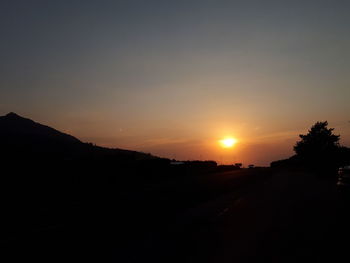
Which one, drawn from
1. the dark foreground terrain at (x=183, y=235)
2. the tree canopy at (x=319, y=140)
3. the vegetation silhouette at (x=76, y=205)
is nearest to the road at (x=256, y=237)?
the dark foreground terrain at (x=183, y=235)

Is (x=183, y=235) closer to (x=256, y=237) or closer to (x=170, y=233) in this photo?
(x=170, y=233)

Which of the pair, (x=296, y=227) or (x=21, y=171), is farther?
(x=21, y=171)

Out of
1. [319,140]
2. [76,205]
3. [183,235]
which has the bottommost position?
[183,235]

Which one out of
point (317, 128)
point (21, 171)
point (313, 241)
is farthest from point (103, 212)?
point (317, 128)

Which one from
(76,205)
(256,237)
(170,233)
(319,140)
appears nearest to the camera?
(256,237)

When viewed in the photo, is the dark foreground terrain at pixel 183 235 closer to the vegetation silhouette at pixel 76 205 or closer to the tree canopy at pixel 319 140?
the vegetation silhouette at pixel 76 205

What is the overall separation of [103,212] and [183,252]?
7.14 meters

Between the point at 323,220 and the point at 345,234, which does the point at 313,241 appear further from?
the point at 323,220

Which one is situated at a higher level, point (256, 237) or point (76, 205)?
point (76, 205)

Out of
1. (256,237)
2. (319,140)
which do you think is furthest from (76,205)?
(319,140)

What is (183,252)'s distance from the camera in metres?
9.49

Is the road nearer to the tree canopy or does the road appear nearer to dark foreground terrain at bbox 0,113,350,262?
dark foreground terrain at bbox 0,113,350,262

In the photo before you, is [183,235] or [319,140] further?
[319,140]

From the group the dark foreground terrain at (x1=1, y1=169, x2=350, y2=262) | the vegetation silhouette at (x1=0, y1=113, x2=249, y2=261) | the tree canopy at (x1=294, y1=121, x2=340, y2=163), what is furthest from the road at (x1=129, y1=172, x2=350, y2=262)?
the tree canopy at (x1=294, y1=121, x2=340, y2=163)
